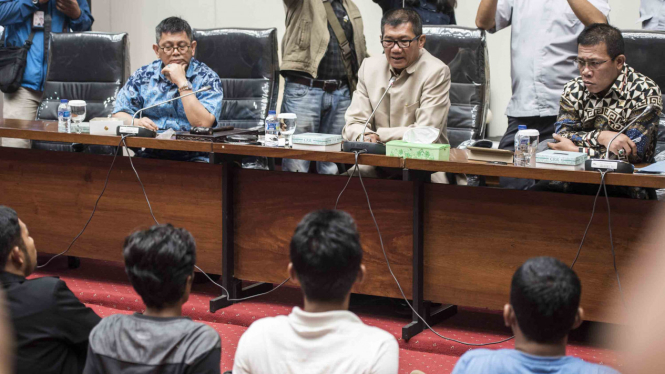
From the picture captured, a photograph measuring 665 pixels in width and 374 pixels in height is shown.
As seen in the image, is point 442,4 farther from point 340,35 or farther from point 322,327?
point 322,327

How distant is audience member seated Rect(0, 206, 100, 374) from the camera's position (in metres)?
1.54

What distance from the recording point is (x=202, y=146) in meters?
2.64

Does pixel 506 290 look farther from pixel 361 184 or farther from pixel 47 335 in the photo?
pixel 47 335

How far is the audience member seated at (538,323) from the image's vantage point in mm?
1182

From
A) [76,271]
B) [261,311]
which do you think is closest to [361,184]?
[261,311]

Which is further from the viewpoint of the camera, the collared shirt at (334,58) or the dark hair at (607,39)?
the collared shirt at (334,58)

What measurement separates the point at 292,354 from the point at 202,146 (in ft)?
4.91

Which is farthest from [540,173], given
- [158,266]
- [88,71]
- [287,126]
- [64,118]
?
[88,71]

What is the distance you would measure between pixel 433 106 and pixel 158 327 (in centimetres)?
185

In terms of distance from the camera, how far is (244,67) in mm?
3680

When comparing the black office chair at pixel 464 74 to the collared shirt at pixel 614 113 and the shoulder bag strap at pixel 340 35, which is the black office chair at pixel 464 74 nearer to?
the shoulder bag strap at pixel 340 35

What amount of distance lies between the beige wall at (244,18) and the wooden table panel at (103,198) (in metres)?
2.48

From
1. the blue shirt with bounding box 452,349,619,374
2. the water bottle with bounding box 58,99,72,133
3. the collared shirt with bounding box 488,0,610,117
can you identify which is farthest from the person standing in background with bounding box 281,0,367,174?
the blue shirt with bounding box 452,349,619,374

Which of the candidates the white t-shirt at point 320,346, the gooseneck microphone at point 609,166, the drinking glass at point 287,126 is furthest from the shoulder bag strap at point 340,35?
the white t-shirt at point 320,346
